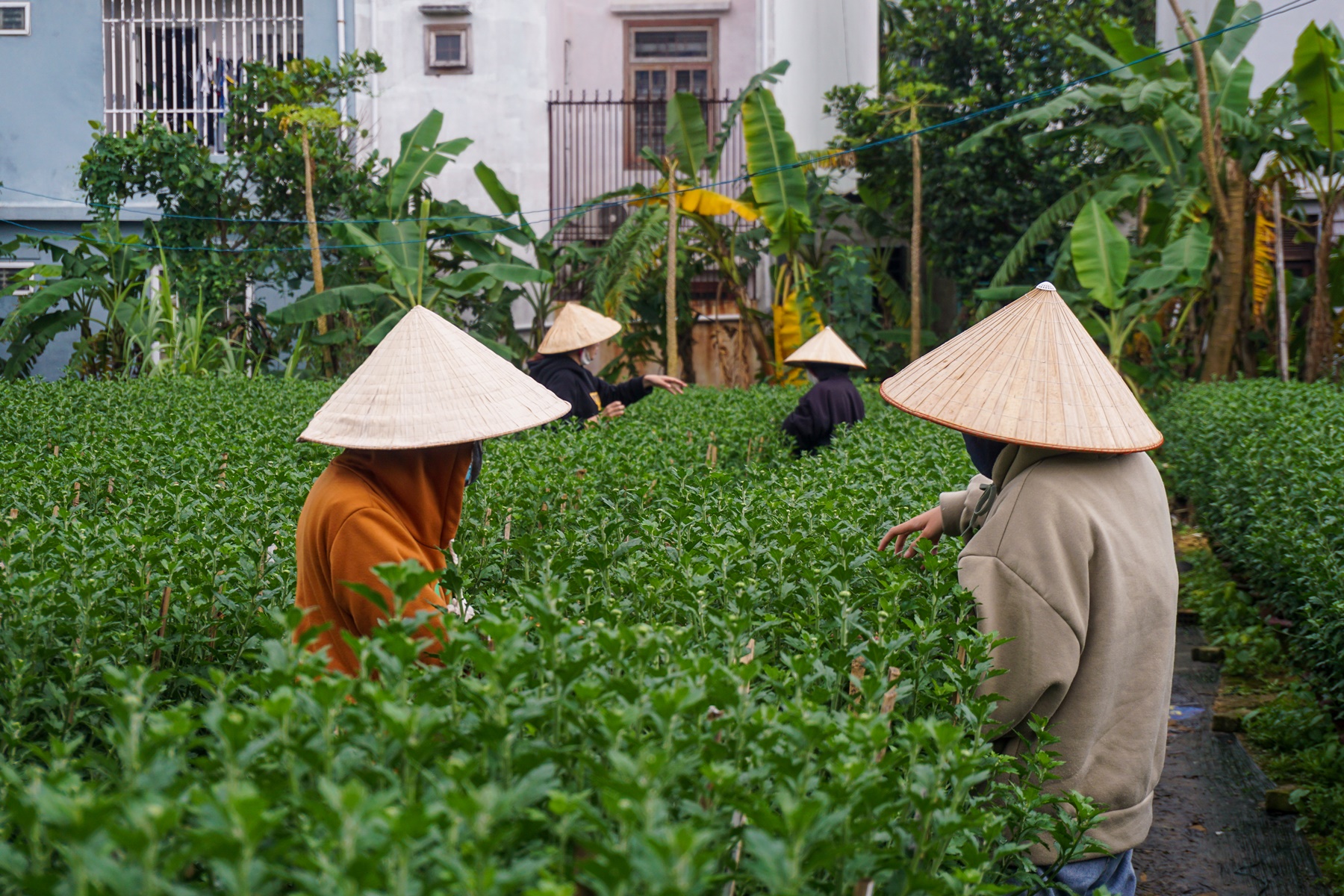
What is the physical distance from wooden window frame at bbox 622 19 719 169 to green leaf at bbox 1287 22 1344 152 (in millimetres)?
8542

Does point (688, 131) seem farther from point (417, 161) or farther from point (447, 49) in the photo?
point (447, 49)

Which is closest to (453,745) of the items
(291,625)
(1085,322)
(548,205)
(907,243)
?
(291,625)

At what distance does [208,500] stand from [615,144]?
15182 mm

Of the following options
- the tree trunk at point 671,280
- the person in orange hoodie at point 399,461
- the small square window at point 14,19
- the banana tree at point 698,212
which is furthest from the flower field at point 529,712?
the small square window at point 14,19

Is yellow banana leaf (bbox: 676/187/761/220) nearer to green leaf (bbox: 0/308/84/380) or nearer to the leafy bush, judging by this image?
the leafy bush

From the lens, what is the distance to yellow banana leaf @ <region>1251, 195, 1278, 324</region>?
47.6ft

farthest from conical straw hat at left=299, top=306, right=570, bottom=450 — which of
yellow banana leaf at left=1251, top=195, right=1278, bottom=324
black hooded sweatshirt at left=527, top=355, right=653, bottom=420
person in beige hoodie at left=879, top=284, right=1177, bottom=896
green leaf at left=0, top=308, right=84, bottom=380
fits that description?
green leaf at left=0, top=308, right=84, bottom=380

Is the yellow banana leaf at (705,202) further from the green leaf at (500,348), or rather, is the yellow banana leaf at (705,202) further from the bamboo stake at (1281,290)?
the bamboo stake at (1281,290)

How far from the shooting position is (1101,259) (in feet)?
A: 41.8

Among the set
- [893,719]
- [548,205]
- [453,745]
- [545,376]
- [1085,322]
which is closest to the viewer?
[453,745]

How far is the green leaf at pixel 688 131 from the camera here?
52.2ft

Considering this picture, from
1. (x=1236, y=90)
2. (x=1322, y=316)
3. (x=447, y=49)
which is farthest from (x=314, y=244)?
(x=1322, y=316)

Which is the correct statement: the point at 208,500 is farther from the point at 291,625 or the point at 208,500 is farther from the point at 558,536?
the point at 291,625

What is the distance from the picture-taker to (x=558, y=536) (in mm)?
3807
